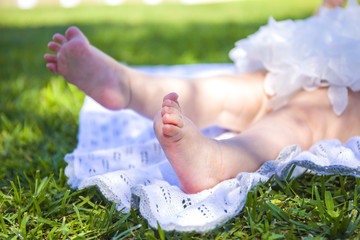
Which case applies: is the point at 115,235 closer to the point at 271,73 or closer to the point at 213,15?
the point at 271,73

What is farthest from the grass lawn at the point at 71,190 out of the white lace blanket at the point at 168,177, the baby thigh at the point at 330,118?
the baby thigh at the point at 330,118

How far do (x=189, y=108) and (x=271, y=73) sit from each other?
290mm

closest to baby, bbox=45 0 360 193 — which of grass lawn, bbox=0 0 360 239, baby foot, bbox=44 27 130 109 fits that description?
baby foot, bbox=44 27 130 109

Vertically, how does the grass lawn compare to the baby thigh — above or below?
below

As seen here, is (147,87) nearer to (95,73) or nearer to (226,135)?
(95,73)

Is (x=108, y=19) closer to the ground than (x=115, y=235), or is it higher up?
higher up

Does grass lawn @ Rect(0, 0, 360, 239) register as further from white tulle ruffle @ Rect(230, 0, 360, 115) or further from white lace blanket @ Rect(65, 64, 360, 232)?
white tulle ruffle @ Rect(230, 0, 360, 115)

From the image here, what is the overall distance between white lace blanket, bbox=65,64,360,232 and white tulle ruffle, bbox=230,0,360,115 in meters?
0.19

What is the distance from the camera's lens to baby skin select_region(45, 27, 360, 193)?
0.87 m

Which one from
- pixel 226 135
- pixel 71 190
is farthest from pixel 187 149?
pixel 226 135

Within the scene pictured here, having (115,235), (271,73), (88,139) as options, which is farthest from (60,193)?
(271,73)

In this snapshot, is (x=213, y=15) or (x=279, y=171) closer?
(x=279, y=171)

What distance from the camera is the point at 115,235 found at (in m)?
0.80

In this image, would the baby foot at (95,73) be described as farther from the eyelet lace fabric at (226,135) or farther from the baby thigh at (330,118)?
the baby thigh at (330,118)
